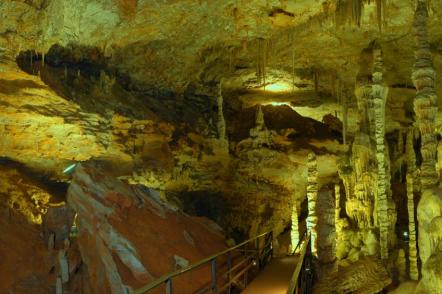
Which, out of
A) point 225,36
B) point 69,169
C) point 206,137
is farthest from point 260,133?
point 69,169

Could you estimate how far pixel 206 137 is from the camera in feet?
57.1

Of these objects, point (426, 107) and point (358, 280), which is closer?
point (426, 107)

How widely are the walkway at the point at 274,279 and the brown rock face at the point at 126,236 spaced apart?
0.92 m

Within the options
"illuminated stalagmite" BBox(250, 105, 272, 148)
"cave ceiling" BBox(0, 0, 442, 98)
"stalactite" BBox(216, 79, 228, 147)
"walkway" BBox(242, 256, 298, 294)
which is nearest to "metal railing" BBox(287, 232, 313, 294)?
"walkway" BBox(242, 256, 298, 294)

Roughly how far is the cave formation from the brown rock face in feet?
0.10

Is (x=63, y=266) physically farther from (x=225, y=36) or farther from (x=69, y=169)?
(x=225, y=36)

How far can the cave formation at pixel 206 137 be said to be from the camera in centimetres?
816

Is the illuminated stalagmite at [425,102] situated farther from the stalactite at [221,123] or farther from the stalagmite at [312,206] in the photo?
the stalactite at [221,123]

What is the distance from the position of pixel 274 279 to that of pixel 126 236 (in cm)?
305

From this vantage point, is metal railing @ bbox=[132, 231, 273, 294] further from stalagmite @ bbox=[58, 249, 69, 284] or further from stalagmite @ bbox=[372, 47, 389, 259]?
stalagmite @ bbox=[372, 47, 389, 259]

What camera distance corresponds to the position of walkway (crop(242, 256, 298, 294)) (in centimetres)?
763

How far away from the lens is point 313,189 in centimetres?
1303

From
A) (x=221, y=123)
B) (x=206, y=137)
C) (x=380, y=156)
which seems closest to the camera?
(x=380, y=156)

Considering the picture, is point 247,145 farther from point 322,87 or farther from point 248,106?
point 322,87
